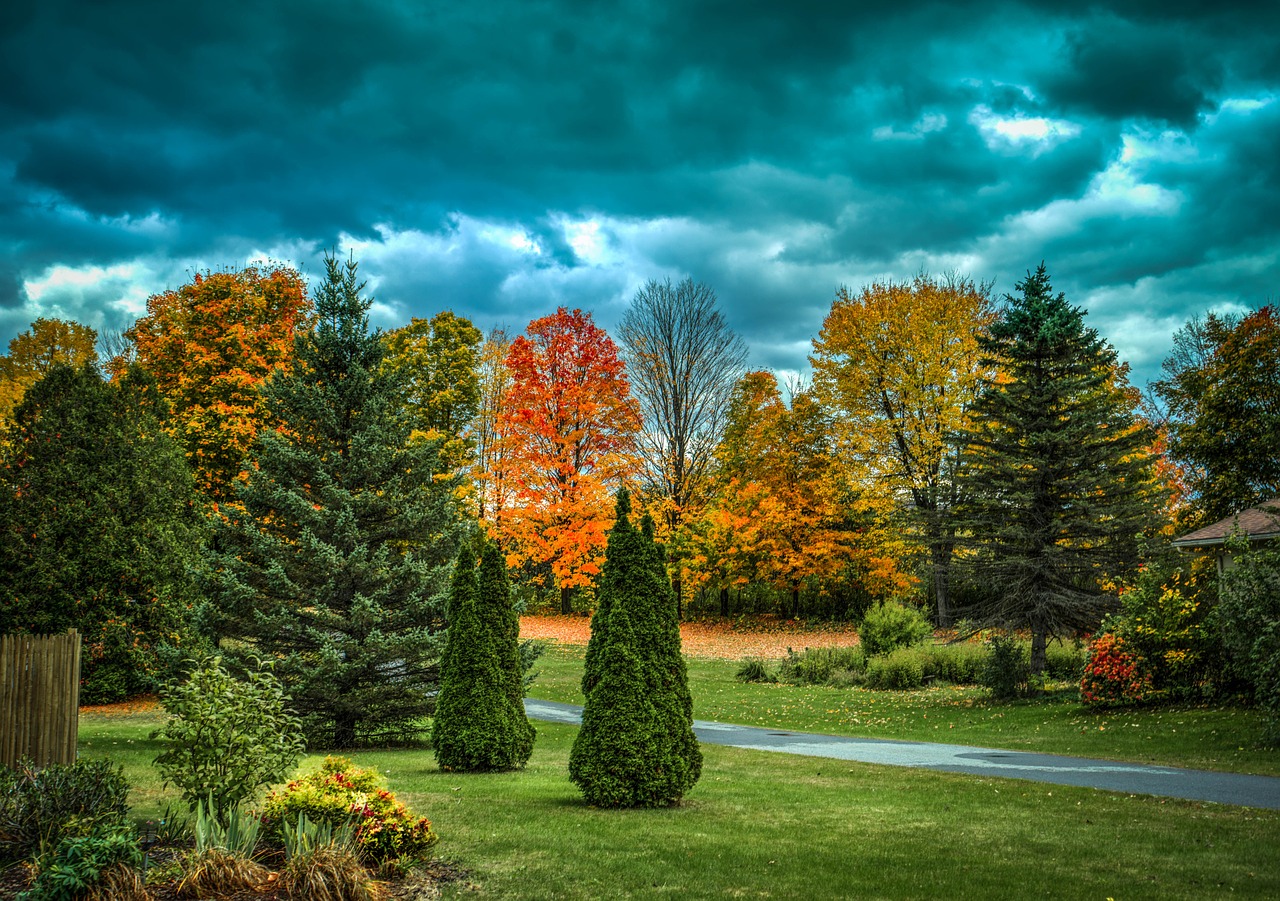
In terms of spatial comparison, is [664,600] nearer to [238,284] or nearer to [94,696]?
[94,696]

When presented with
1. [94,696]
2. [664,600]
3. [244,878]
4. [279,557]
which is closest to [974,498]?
[664,600]

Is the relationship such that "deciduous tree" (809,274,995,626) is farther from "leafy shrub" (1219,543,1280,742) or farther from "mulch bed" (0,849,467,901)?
"mulch bed" (0,849,467,901)

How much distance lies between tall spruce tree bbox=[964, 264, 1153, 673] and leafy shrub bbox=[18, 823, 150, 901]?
59.4ft

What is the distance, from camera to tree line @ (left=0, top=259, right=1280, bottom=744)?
14.1m

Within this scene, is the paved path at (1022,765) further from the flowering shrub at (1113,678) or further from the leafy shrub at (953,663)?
the leafy shrub at (953,663)

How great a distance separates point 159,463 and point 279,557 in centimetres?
821

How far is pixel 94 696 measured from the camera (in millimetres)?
18719

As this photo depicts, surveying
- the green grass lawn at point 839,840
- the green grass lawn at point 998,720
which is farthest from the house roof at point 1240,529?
the green grass lawn at point 839,840

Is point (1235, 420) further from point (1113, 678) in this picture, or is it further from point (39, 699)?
point (39, 699)

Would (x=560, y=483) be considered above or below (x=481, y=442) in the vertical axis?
below

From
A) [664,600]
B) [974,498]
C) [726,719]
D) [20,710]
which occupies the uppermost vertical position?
[974,498]

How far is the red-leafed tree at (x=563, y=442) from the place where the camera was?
31.3m

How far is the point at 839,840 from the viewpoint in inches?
300

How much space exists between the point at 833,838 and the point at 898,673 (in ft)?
57.1
